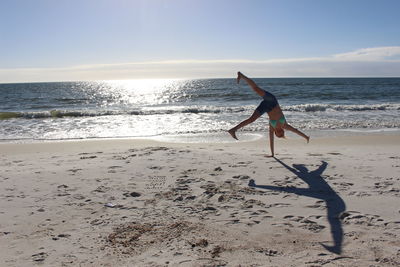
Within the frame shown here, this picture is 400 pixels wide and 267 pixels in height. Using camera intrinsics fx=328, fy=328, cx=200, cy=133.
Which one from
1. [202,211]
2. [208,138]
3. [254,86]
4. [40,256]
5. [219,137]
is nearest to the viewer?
[40,256]

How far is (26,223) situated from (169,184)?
2.02 m

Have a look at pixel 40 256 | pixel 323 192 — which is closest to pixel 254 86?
pixel 323 192

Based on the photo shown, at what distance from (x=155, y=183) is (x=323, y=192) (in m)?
2.50

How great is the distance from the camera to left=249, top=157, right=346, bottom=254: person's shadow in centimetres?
342

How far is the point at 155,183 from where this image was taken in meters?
5.13

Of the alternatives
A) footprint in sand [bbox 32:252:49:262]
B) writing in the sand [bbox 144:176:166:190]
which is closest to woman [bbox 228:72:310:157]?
writing in the sand [bbox 144:176:166:190]

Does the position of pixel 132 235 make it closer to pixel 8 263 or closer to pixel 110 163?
pixel 8 263

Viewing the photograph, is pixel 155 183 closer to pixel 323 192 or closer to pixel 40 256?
pixel 40 256

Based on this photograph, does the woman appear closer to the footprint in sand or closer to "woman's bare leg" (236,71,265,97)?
"woman's bare leg" (236,71,265,97)

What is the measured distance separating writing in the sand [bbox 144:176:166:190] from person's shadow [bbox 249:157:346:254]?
1.38 metres

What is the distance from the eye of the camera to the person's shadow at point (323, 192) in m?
3.42

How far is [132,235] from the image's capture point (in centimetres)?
347

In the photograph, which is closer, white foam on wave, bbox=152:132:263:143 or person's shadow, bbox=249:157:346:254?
person's shadow, bbox=249:157:346:254

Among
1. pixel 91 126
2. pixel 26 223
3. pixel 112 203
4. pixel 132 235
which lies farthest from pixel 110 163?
pixel 91 126
